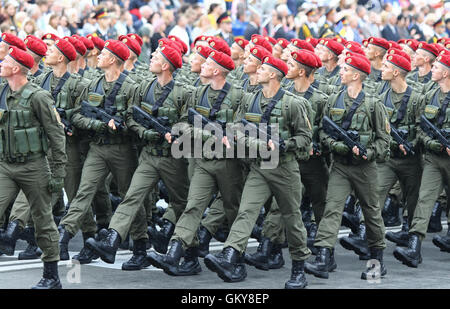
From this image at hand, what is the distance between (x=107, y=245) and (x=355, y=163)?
240cm

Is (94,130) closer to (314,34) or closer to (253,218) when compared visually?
(253,218)

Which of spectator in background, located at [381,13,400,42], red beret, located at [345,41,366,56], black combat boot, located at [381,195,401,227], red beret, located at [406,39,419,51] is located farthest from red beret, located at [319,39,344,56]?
spectator in background, located at [381,13,400,42]

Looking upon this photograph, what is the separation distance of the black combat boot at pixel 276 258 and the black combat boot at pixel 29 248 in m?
2.32

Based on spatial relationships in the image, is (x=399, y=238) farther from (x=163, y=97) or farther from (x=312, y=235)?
(x=163, y=97)

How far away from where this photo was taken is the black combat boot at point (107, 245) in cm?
1041

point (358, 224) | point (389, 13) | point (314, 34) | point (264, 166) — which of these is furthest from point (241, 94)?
point (389, 13)

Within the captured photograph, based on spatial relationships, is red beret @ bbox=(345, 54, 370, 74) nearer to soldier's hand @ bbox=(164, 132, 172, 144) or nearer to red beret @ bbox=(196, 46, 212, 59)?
red beret @ bbox=(196, 46, 212, 59)

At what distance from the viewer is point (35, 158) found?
9578 millimetres

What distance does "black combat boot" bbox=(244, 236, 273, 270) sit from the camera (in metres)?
11.0

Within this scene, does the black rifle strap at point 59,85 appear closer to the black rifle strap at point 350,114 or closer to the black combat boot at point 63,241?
the black combat boot at point 63,241

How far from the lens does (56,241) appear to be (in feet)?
31.4

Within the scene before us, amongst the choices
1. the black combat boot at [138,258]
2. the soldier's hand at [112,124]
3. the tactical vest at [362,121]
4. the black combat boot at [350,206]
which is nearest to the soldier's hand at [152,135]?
the soldier's hand at [112,124]

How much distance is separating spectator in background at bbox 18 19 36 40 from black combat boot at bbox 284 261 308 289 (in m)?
8.35

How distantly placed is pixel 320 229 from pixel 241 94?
4.85ft
